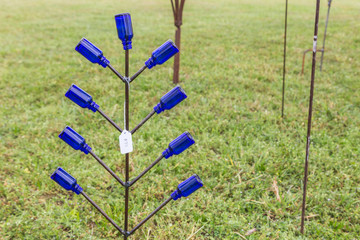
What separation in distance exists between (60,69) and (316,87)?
376 cm

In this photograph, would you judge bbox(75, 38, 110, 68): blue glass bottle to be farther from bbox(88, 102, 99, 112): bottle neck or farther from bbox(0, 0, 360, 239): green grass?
bbox(0, 0, 360, 239): green grass

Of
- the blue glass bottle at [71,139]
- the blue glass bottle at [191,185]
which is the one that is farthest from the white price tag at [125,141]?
the blue glass bottle at [191,185]

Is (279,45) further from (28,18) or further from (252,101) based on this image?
(28,18)

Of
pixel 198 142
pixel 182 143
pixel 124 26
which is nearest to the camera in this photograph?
pixel 124 26

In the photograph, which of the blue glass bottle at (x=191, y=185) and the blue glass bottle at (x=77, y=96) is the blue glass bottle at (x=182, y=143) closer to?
the blue glass bottle at (x=191, y=185)

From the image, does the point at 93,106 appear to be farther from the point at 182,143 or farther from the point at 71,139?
the point at 182,143

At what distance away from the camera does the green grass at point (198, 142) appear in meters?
2.02

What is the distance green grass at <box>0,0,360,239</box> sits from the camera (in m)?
2.02

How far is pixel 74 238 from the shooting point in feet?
6.23

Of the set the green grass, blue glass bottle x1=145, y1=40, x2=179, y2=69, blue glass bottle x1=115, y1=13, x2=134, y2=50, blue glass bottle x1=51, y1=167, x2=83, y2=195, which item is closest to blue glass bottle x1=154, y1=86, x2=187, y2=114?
blue glass bottle x1=145, y1=40, x2=179, y2=69

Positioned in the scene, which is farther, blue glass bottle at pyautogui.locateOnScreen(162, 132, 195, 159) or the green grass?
Answer: the green grass

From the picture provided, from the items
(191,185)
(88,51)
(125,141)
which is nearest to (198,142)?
(191,185)

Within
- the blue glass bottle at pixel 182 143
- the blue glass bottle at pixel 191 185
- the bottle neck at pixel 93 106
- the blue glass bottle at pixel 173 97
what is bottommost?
the blue glass bottle at pixel 191 185

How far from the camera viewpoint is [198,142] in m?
2.86
